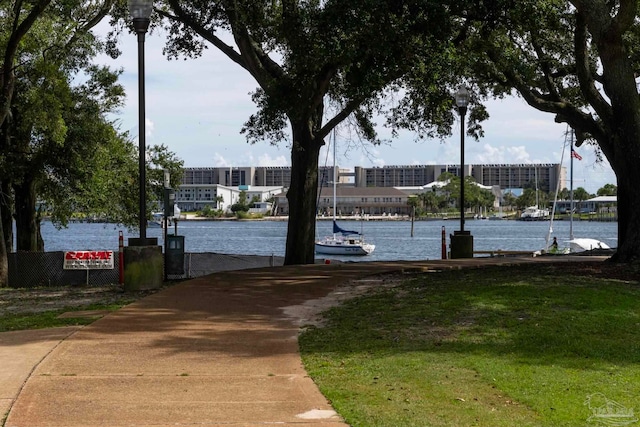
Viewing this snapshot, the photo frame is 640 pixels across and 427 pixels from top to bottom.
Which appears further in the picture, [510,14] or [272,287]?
[510,14]

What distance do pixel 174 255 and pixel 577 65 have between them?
10685 mm

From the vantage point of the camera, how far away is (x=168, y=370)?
860 cm

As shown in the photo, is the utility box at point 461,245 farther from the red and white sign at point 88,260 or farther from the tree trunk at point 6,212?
the tree trunk at point 6,212

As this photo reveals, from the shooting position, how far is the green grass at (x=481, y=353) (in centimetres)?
695

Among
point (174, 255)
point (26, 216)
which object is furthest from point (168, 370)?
point (26, 216)

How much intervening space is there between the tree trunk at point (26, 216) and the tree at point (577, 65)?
663 inches

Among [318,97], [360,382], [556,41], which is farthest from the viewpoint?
[556,41]

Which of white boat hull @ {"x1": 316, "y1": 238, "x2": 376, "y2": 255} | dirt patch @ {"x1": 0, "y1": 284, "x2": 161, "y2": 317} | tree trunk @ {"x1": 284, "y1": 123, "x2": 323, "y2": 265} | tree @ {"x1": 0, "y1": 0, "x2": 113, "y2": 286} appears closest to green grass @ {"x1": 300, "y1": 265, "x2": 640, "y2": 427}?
dirt patch @ {"x1": 0, "y1": 284, "x2": 161, "y2": 317}

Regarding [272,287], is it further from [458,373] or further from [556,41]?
[556,41]

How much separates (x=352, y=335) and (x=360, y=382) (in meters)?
2.55

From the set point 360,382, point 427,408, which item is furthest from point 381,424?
point 360,382

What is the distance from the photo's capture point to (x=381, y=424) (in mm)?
6492

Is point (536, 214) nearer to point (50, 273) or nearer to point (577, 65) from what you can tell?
point (577, 65)

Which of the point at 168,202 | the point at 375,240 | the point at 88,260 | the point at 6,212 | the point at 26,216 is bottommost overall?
the point at 375,240
